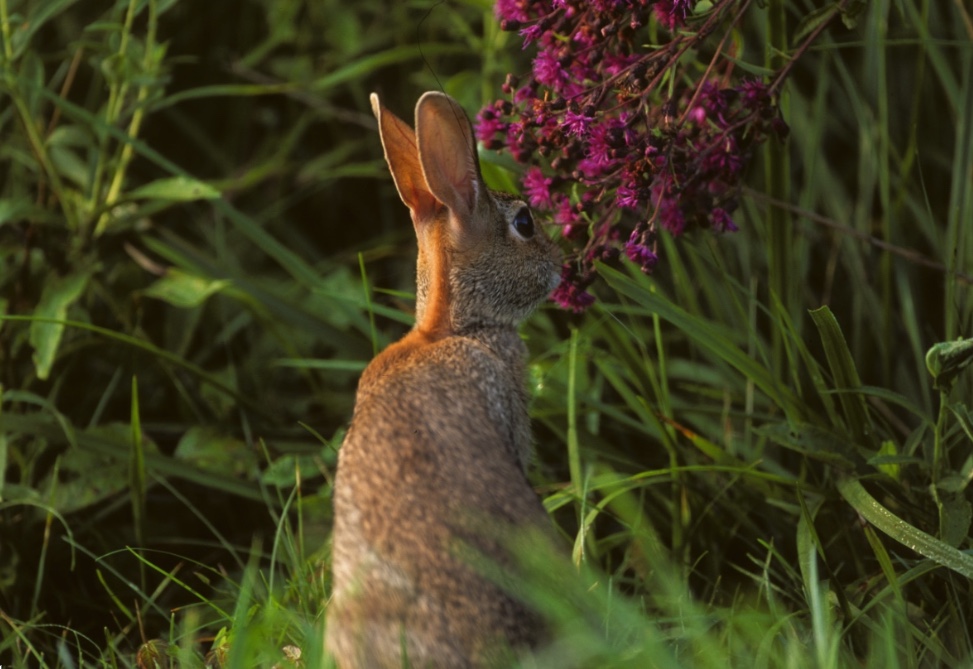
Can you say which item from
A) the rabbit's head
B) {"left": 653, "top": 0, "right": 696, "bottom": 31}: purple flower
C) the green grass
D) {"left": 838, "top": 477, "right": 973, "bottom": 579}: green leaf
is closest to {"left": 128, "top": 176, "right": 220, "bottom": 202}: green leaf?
the green grass

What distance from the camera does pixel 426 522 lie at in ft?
8.16

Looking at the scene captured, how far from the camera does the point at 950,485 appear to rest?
3.07 metres

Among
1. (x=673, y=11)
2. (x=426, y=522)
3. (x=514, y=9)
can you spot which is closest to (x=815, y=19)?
(x=673, y=11)

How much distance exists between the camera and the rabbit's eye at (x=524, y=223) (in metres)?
3.26

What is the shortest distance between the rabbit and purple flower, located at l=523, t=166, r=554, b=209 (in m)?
0.09

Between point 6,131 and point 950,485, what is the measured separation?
367cm

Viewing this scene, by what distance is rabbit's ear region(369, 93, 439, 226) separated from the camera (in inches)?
125

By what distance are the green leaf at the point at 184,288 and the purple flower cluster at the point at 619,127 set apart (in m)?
1.13

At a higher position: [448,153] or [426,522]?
[448,153]

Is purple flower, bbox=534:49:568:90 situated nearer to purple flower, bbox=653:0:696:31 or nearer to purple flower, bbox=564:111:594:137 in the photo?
purple flower, bbox=564:111:594:137

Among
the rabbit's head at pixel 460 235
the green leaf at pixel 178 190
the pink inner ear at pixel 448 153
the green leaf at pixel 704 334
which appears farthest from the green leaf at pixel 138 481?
the green leaf at pixel 704 334

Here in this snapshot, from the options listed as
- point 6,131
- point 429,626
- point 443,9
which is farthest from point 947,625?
point 6,131

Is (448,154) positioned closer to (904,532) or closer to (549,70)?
(549,70)

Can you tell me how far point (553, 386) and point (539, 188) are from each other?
0.87 m
